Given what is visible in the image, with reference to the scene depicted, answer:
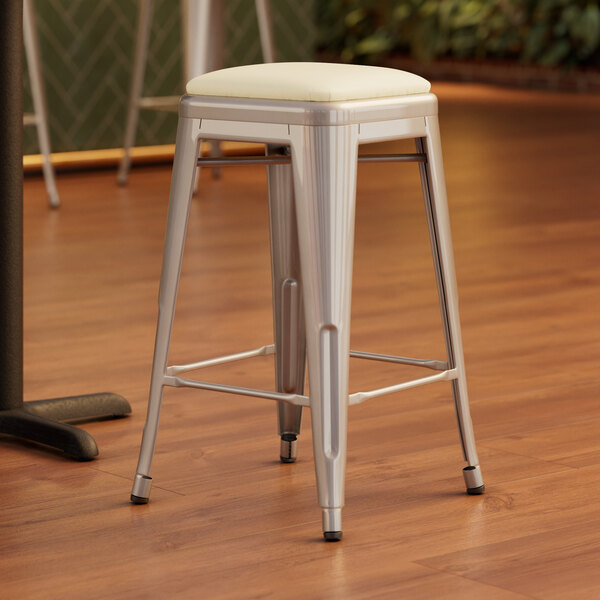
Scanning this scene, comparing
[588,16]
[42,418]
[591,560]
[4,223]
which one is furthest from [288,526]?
[588,16]

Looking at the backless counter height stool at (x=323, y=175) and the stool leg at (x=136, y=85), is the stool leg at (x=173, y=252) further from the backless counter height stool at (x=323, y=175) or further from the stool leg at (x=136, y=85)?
the stool leg at (x=136, y=85)

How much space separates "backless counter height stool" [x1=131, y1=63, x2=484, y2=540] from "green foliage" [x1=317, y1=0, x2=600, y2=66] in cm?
702

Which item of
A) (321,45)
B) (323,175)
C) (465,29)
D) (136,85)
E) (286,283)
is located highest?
(323,175)

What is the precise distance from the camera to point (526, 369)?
2.24m

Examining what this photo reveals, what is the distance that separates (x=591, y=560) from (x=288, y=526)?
342 millimetres

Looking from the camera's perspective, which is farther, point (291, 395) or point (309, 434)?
point (309, 434)

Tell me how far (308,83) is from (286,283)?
347mm

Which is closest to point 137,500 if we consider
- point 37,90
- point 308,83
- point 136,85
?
point 308,83

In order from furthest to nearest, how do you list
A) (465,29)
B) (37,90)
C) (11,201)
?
(465,29), (37,90), (11,201)

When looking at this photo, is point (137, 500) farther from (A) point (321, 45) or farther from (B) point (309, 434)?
(A) point (321, 45)

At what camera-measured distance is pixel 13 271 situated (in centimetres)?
187

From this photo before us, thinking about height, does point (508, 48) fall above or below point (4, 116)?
below

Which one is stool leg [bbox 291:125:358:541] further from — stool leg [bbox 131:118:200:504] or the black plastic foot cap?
the black plastic foot cap

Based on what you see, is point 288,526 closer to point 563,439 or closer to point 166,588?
point 166,588
